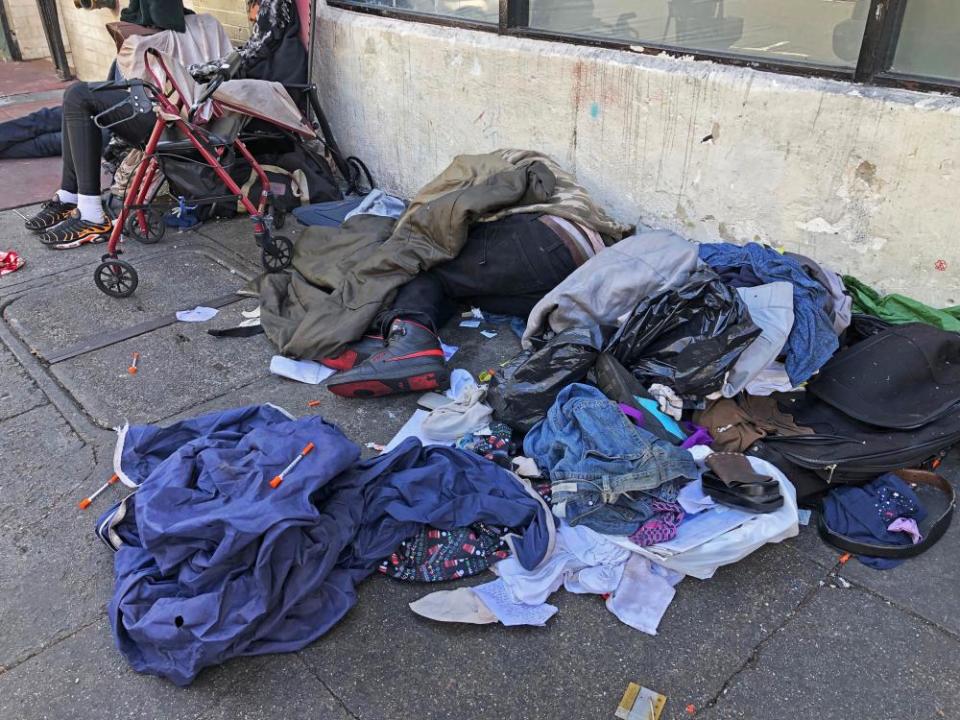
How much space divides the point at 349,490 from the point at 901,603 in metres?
1.77

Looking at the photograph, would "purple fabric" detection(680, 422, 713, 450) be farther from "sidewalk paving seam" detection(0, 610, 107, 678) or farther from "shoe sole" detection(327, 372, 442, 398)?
"sidewalk paving seam" detection(0, 610, 107, 678)

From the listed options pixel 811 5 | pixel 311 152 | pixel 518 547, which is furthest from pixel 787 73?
pixel 311 152

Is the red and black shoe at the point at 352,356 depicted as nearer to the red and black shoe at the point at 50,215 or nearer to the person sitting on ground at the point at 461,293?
the person sitting on ground at the point at 461,293

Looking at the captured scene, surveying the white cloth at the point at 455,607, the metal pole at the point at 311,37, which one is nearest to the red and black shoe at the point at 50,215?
the metal pole at the point at 311,37

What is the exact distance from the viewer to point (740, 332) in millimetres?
2783

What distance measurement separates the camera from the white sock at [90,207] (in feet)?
15.7

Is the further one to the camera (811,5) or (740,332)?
(811,5)

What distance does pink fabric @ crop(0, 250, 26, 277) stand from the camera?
446cm

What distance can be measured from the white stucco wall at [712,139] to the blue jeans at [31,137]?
3.28m

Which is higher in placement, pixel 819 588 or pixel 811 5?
pixel 811 5

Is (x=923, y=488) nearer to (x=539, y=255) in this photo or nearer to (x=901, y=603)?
(x=901, y=603)

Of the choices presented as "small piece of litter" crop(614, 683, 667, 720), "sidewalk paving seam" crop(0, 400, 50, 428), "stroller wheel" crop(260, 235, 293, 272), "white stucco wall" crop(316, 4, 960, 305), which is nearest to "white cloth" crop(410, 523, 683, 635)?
"small piece of litter" crop(614, 683, 667, 720)

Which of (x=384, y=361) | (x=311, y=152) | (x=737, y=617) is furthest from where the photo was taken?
(x=311, y=152)

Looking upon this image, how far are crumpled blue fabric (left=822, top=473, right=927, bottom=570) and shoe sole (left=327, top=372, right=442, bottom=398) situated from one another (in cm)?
160
